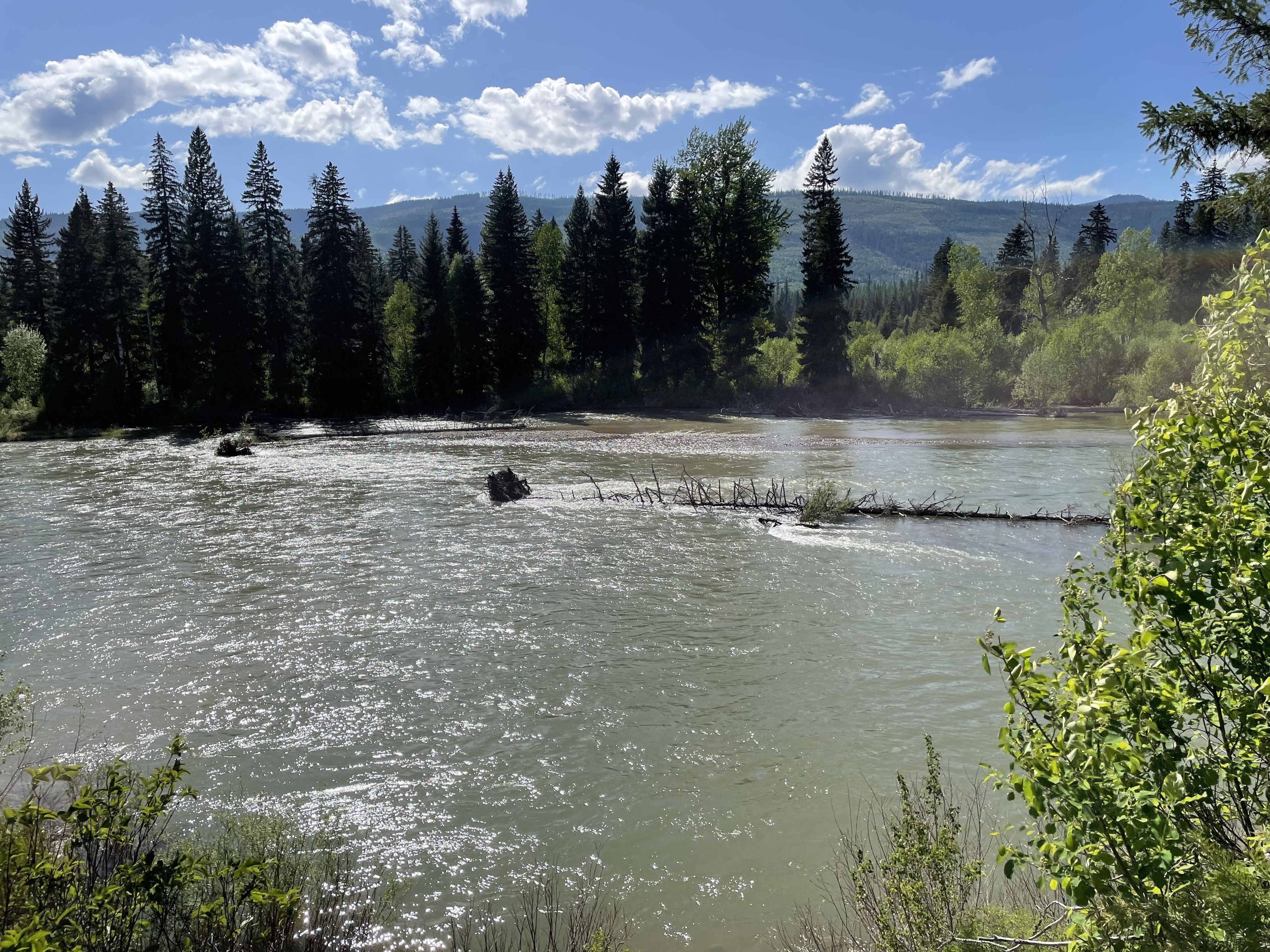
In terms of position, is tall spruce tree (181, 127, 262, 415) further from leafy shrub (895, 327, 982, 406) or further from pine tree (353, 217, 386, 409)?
leafy shrub (895, 327, 982, 406)

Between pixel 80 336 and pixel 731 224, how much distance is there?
A: 52910 mm

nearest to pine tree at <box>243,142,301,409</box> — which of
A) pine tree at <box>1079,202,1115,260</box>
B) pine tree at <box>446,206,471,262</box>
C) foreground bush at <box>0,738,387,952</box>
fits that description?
pine tree at <box>446,206,471,262</box>

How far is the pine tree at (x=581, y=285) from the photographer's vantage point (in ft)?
223

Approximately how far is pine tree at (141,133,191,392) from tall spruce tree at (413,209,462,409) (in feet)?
56.0

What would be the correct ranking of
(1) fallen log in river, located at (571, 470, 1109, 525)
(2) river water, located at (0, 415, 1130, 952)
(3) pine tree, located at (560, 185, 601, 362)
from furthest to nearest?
(3) pine tree, located at (560, 185, 601, 362), (1) fallen log in river, located at (571, 470, 1109, 525), (2) river water, located at (0, 415, 1130, 952)

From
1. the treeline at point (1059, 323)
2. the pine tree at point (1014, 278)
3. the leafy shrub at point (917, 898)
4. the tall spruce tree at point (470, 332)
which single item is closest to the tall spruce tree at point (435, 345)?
the tall spruce tree at point (470, 332)

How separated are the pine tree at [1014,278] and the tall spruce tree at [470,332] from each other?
59.2 m

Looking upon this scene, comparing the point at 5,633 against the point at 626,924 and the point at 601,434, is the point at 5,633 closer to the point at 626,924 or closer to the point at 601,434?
the point at 626,924

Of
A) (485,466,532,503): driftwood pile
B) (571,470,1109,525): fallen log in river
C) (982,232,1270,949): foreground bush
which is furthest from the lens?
(485,466,532,503): driftwood pile

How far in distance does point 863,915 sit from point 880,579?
10.1 meters

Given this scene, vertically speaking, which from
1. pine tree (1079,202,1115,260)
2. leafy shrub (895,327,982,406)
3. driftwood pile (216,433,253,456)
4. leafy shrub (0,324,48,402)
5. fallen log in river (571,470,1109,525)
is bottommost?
fallen log in river (571,470,1109,525)

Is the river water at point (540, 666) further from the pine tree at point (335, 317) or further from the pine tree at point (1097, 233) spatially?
the pine tree at point (1097, 233)

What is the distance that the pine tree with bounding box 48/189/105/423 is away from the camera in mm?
55312

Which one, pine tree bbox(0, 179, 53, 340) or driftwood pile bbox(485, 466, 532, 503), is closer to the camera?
driftwood pile bbox(485, 466, 532, 503)
